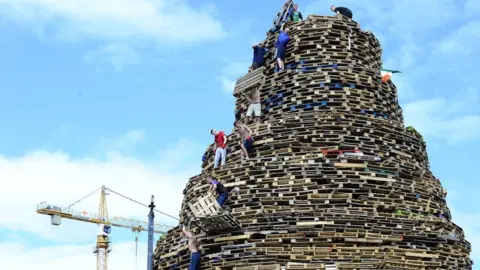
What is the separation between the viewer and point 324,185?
36406 mm

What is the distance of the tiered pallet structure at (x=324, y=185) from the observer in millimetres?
34781

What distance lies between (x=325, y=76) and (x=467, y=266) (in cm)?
1061

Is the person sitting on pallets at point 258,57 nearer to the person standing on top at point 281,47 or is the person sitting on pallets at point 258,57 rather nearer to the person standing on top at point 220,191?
the person standing on top at point 281,47

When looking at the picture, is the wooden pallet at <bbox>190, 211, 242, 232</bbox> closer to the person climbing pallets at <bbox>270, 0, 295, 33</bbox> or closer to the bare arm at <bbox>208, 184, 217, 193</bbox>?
the bare arm at <bbox>208, 184, 217, 193</bbox>

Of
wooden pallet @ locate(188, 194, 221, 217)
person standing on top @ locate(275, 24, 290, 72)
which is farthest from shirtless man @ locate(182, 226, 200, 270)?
person standing on top @ locate(275, 24, 290, 72)

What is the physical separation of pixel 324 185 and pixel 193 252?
19.6 feet

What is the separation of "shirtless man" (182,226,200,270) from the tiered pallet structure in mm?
323

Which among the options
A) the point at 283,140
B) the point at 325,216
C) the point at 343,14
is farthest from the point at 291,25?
the point at 325,216

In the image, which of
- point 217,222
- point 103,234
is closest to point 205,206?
point 217,222

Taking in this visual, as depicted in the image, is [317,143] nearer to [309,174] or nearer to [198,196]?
[309,174]

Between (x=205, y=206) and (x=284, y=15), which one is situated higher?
(x=284, y=15)

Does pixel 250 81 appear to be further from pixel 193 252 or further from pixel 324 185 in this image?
pixel 193 252

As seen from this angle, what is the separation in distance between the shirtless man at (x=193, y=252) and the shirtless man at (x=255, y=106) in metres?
7.39

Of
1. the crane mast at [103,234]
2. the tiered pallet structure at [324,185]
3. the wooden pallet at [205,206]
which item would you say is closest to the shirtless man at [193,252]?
the tiered pallet structure at [324,185]
